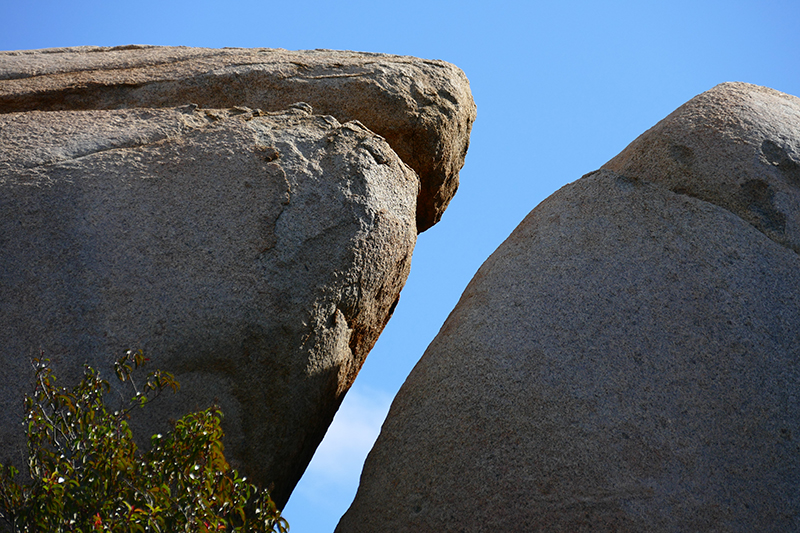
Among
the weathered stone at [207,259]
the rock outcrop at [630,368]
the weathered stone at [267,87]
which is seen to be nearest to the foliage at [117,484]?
the weathered stone at [207,259]

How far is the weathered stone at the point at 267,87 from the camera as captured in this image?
20.9 ft

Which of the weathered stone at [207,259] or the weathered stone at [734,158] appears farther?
the weathered stone at [734,158]

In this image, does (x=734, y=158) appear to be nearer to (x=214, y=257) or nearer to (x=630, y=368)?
(x=630, y=368)

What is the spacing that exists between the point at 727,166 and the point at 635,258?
44.5 inches

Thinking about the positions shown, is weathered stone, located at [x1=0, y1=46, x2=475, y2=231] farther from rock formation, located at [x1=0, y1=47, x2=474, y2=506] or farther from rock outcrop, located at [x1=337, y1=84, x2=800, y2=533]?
rock outcrop, located at [x1=337, y1=84, x2=800, y2=533]

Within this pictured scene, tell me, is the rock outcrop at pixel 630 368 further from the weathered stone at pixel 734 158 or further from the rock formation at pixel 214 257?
the rock formation at pixel 214 257

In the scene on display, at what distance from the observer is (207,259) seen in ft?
15.1

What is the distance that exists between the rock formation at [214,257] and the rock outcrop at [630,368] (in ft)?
2.73

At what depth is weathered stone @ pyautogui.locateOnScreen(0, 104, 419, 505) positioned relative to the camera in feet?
14.4

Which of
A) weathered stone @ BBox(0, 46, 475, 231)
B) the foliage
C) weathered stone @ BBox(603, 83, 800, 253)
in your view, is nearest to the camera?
the foliage

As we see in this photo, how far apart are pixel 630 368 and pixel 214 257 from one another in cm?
282

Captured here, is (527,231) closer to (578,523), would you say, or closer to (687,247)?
(687,247)

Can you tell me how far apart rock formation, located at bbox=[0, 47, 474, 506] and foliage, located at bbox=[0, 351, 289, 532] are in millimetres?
957

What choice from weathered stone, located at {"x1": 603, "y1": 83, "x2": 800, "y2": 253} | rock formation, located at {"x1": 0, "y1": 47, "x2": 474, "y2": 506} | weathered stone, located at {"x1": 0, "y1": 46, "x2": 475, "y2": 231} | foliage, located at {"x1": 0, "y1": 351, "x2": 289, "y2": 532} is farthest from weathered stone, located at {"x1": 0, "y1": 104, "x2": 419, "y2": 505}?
weathered stone, located at {"x1": 603, "y1": 83, "x2": 800, "y2": 253}
